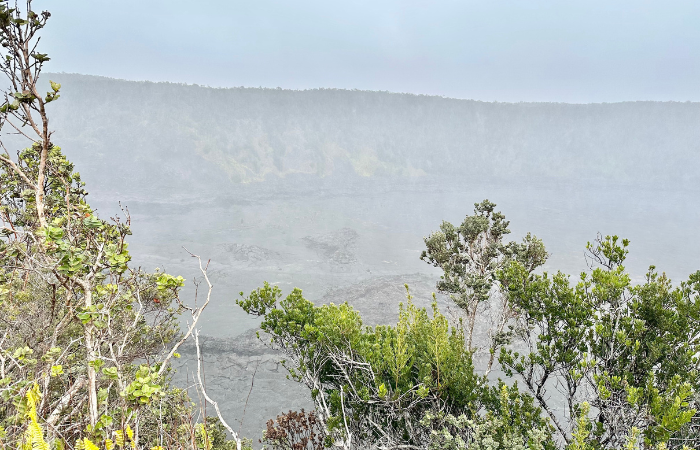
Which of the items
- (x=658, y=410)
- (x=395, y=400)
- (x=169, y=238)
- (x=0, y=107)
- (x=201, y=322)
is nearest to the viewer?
(x=0, y=107)

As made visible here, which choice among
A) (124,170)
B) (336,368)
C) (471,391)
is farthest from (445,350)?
(124,170)

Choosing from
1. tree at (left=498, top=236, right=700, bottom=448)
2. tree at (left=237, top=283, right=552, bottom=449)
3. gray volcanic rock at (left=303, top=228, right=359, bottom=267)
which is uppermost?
tree at (left=498, top=236, right=700, bottom=448)

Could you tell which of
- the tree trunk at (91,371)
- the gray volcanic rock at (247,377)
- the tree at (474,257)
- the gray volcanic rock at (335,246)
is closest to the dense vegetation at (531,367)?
the tree at (474,257)

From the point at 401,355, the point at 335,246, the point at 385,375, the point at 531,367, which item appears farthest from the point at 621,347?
the point at 335,246

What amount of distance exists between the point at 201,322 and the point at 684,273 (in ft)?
165

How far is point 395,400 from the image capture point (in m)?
4.99

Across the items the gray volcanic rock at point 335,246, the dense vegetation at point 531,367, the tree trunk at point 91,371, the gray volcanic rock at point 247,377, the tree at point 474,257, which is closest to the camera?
the tree trunk at point 91,371

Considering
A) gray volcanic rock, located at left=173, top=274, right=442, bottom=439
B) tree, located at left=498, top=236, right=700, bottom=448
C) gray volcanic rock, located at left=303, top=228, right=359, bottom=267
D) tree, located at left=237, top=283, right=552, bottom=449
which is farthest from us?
gray volcanic rock, located at left=303, top=228, right=359, bottom=267

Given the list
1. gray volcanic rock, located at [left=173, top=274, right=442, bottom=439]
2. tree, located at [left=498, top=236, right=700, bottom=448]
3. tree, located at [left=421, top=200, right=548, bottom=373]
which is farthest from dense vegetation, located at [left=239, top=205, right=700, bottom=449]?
gray volcanic rock, located at [left=173, top=274, right=442, bottom=439]

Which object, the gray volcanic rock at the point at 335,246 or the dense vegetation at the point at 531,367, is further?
the gray volcanic rock at the point at 335,246

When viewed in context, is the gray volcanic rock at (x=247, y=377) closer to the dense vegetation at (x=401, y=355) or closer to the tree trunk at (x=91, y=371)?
the dense vegetation at (x=401, y=355)

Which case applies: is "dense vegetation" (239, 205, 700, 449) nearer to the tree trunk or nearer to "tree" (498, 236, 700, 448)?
"tree" (498, 236, 700, 448)

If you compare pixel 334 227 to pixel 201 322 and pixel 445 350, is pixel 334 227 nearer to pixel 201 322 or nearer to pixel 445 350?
pixel 201 322

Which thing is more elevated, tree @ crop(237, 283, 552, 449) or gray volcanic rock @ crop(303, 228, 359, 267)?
tree @ crop(237, 283, 552, 449)
